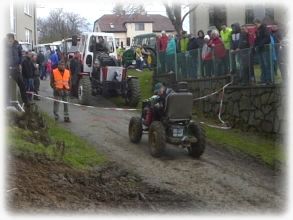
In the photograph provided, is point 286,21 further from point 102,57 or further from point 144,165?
point 102,57

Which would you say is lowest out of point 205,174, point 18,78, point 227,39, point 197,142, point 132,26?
point 205,174

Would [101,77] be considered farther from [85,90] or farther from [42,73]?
[42,73]

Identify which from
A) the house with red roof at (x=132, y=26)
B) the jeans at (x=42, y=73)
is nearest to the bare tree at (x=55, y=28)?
the house with red roof at (x=132, y=26)

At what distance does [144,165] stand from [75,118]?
5318mm

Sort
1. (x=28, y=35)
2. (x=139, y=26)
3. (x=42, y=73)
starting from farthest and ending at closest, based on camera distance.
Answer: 1. (x=139, y=26)
2. (x=28, y=35)
3. (x=42, y=73)

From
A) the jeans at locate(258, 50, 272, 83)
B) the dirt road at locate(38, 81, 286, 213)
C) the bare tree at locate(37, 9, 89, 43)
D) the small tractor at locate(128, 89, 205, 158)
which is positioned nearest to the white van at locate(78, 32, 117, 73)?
the dirt road at locate(38, 81, 286, 213)

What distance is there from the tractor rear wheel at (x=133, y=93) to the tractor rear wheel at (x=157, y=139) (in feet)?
21.4

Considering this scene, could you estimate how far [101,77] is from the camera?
17531mm

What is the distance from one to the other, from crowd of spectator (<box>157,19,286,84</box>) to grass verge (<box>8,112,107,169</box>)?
494 centimetres

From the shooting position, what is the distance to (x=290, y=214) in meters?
7.60

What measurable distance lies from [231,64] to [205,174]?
19.6 ft

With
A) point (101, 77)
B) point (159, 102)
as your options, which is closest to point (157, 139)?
point (159, 102)

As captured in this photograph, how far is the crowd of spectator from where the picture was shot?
12.8 metres

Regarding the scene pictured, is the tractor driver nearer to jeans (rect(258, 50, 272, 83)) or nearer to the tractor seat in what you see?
the tractor seat
